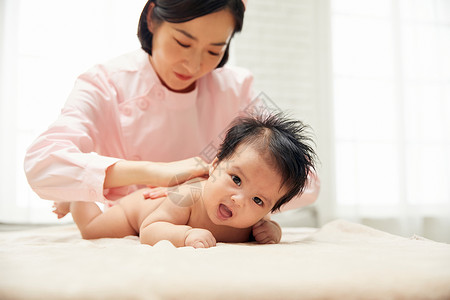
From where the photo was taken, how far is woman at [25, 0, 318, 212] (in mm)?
1097

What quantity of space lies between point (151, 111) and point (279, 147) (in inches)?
25.4

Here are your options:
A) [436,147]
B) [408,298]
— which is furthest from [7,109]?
[436,147]

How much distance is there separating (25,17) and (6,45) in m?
0.22

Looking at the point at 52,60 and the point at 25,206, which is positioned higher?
the point at 52,60

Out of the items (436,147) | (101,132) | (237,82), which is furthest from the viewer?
(436,147)

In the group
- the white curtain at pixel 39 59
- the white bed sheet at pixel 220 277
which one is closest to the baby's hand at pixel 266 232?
the white bed sheet at pixel 220 277

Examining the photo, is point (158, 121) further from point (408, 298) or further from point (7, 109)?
point (7, 109)

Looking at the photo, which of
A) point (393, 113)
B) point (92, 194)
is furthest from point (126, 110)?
point (393, 113)

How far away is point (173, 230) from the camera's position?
1.00 m

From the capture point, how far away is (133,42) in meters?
2.80

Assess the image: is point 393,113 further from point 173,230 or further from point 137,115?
point 173,230

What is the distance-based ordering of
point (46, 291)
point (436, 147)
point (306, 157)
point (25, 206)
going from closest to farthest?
1. point (46, 291)
2. point (306, 157)
3. point (25, 206)
4. point (436, 147)

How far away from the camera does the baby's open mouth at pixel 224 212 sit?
3.39 ft

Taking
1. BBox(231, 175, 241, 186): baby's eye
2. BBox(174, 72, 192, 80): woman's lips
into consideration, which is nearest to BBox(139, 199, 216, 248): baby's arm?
BBox(231, 175, 241, 186): baby's eye
